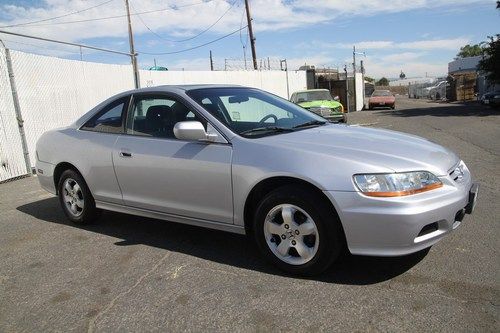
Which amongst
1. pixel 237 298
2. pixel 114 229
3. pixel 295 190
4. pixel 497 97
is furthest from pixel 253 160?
pixel 497 97

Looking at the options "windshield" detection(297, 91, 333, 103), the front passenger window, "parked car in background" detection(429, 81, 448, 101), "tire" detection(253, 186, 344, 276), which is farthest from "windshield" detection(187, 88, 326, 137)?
"parked car in background" detection(429, 81, 448, 101)

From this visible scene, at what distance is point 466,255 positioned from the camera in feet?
13.0

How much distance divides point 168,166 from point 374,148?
1843mm

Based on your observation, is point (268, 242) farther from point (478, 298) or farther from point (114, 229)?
point (114, 229)

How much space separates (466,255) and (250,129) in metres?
2.14

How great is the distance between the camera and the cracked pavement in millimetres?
3064

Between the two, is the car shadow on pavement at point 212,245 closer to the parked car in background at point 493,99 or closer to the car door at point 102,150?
the car door at point 102,150

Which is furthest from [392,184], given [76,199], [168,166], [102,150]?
[76,199]

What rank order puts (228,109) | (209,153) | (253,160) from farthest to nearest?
(228,109) < (209,153) < (253,160)

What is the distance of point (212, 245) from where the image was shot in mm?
4562

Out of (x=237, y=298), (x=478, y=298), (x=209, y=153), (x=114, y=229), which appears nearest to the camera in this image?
(x=478, y=298)

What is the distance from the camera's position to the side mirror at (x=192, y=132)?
13.1 ft

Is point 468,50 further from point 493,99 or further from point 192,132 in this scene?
point 192,132

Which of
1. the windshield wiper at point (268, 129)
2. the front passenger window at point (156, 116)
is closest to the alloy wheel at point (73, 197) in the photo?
the front passenger window at point (156, 116)
